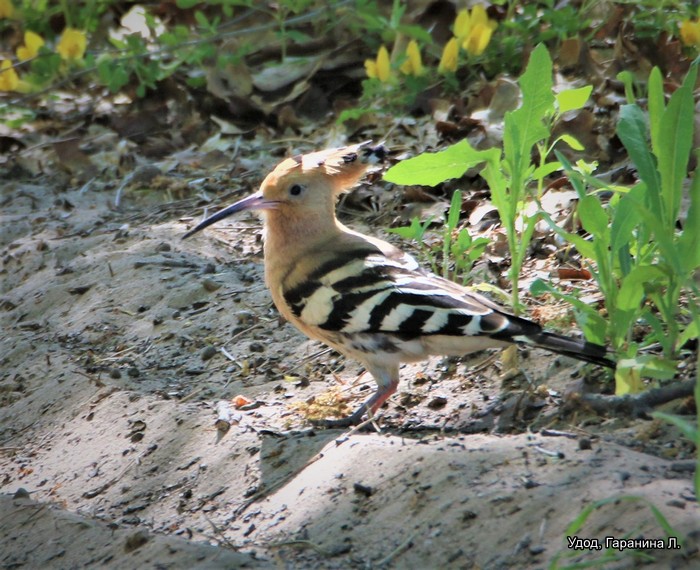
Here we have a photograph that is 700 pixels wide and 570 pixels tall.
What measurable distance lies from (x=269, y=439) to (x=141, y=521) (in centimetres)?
43

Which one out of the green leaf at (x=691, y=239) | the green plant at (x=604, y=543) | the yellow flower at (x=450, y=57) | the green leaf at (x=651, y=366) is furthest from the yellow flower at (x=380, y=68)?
the green plant at (x=604, y=543)

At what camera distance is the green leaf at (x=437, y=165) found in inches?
118

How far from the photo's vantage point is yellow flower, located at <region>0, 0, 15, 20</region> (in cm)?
612

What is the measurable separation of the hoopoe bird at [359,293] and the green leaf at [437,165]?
11.1 inches

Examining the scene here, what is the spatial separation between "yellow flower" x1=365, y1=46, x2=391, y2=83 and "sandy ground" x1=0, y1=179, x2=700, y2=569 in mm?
990

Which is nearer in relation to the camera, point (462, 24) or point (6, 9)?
point (462, 24)

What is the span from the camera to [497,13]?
5230mm

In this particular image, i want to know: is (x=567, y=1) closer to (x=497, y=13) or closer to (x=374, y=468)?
(x=497, y=13)

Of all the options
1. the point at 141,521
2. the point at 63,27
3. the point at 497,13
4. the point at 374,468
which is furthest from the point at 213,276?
the point at 63,27

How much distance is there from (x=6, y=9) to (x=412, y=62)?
286cm

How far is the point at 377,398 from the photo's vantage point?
9.92 ft

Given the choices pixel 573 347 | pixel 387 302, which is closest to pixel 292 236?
pixel 387 302

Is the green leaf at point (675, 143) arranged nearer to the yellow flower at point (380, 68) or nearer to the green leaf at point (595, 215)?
the green leaf at point (595, 215)

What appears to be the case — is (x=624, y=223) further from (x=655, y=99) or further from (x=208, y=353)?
(x=208, y=353)
